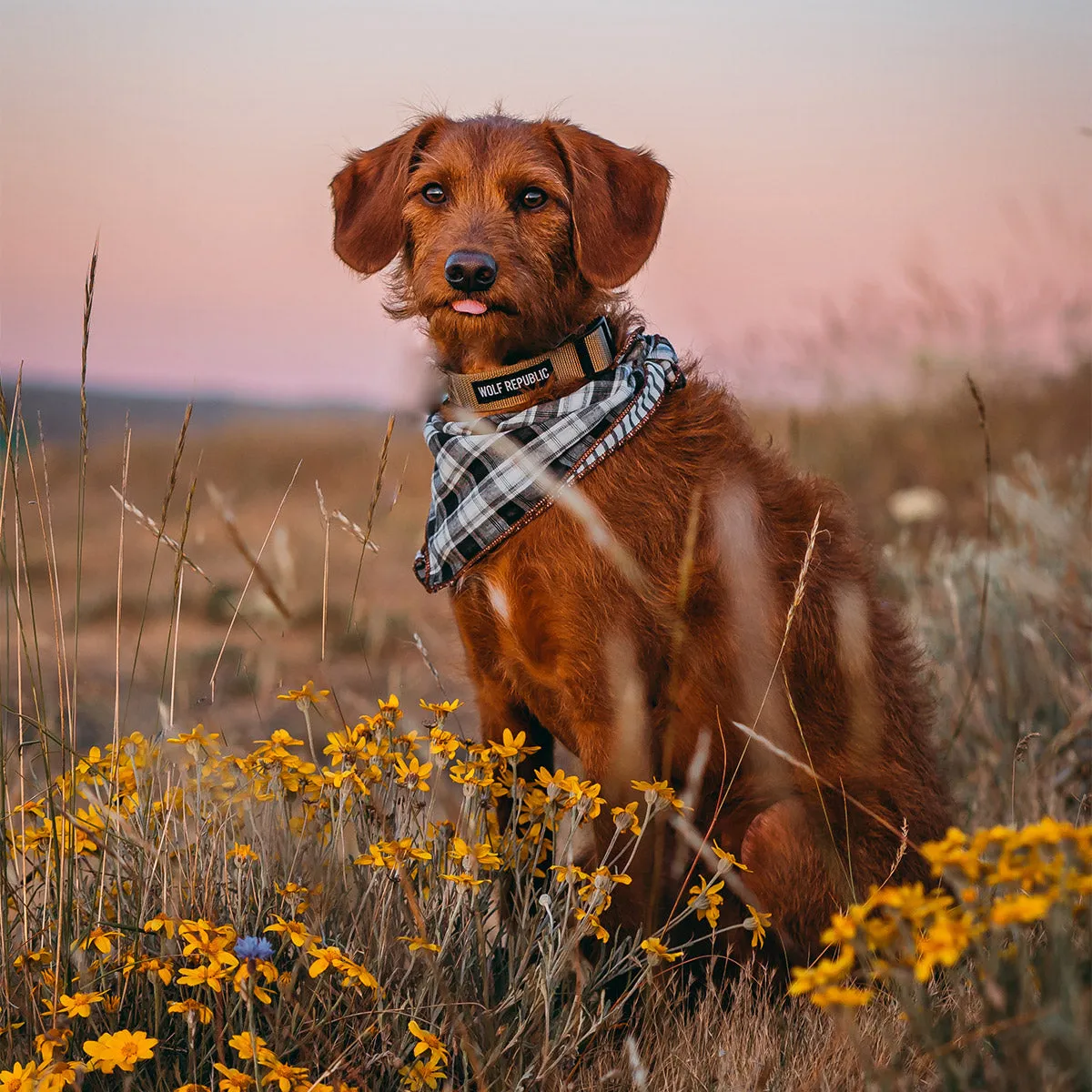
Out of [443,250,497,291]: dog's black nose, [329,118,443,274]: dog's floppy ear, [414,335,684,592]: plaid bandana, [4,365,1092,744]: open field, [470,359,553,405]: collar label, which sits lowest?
[4,365,1092,744]: open field

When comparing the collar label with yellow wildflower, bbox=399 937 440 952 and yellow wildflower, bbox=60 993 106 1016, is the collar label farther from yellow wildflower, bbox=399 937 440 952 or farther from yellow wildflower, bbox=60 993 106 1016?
yellow wildflower, bbox=60 993 106 1016

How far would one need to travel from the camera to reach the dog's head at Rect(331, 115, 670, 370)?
8.51 feet

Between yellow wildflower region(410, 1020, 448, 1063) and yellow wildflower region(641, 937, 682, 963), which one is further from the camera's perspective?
yellow wildflower region(641, 937, 682, 963)

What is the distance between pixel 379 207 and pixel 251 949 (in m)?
1.91

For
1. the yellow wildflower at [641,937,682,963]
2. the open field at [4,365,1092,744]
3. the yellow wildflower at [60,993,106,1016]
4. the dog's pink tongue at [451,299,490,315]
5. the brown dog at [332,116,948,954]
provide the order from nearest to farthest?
the yellow wildflower at [60,993,106,1016] < the yellow wildflower at [641,937,682,963] < the brown dog at [332,116,948,954] < the dog's pink tongue at [451,299,490,315] < the open field at [4,365,1092,744]

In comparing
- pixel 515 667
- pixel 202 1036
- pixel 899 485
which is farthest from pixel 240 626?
pixel 202 1036

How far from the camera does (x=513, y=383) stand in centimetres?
266

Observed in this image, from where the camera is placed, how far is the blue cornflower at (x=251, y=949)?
1581 millimetres

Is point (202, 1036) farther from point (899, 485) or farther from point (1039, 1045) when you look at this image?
point (899, 485)

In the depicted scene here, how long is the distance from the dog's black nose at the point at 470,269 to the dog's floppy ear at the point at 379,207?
0.39 meters

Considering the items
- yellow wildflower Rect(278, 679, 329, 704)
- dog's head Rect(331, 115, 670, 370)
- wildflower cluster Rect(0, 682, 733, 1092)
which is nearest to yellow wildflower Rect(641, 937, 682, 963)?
wildflower cluster Rect(0, 682, 733, 1092)

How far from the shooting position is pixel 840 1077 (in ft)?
6.46

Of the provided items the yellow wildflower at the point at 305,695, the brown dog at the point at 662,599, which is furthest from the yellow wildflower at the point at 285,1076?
the brown dog at the point at 662,599

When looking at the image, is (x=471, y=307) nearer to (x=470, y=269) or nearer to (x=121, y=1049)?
(x=470, y=269)
